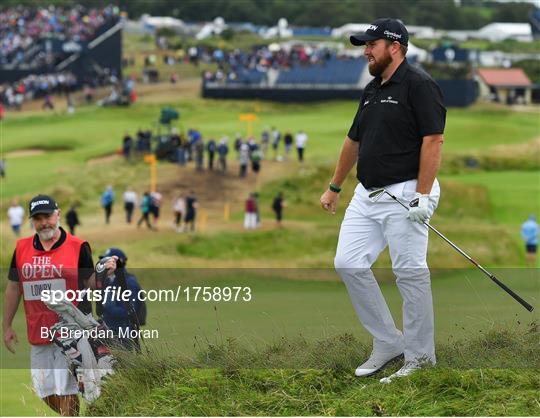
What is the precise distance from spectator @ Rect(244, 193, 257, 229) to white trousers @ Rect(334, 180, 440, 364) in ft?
119

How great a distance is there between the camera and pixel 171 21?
435 feet

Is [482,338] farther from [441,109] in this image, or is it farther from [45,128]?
[45,128]

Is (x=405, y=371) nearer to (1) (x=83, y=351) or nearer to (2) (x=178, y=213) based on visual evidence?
(1) (x=83, y=351)

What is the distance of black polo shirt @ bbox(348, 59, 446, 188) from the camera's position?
8023 millimetres

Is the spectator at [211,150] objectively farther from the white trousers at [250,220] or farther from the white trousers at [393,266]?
the white trousers at [393,266]

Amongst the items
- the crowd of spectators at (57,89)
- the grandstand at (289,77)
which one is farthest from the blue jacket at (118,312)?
the grandstand at (289,77)

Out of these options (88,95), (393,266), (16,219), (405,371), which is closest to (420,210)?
(393,266)

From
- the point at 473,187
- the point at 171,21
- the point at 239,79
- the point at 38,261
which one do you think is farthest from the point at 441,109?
the point at 171,21

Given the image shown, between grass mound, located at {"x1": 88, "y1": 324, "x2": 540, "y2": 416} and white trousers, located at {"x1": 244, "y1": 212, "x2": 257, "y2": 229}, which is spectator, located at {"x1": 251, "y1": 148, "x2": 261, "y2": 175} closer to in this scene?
white trousers, located at {"x1": 244, "y1": 212, "x2": 257, "y2": 229}

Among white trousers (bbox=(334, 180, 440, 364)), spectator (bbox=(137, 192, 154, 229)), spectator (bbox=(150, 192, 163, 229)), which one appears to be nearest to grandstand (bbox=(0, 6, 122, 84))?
spectator (bbox=(150, 192, 163, 229))

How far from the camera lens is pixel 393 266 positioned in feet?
26.7

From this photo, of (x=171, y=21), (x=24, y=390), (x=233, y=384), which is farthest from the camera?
(x=171, y=21)

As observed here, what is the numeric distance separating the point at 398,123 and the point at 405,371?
154 cm

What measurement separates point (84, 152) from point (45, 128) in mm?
10559
